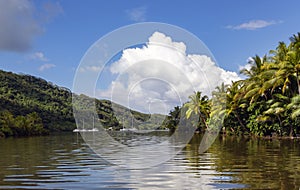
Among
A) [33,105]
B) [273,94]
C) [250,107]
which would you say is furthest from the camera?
[33,105]

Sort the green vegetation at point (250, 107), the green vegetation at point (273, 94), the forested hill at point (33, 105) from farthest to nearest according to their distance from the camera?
the forested hill at point (33, 105)
the green vegetation at point (273, 94)
the green vegetation at point (250, 107)

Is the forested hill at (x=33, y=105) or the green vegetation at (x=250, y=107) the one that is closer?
the green vegetation at (x=250, y=107)

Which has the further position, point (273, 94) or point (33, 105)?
point (33, 105)

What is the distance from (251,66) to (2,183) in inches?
1328

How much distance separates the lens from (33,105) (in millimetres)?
98562

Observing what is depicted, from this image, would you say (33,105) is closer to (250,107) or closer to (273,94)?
(250,107)

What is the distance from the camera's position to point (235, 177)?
33.3ft

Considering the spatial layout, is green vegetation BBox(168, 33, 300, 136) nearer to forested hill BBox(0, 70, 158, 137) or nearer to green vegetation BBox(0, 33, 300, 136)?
green vegetation BBox(0, 33, 300, 136)

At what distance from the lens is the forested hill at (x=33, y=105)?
6326cm

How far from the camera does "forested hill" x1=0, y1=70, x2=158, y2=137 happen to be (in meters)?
63.3

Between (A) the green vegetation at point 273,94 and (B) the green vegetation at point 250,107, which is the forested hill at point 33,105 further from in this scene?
(A) the green vegetation at point 273,94

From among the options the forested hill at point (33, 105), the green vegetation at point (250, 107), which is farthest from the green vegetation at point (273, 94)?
the forested hill at point (33, 105)

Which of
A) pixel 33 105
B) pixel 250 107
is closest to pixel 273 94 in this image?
pixel 250 107

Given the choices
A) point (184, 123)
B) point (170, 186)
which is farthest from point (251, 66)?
point (170, 186)
